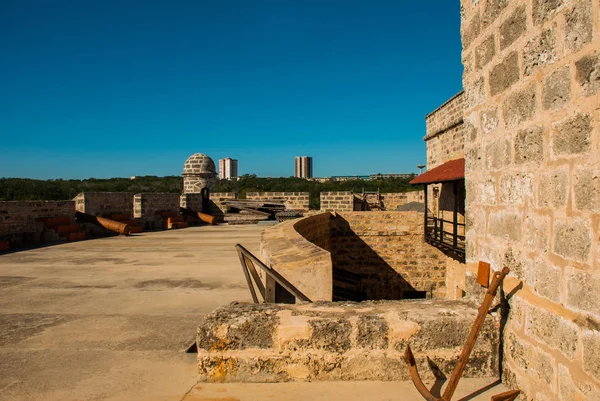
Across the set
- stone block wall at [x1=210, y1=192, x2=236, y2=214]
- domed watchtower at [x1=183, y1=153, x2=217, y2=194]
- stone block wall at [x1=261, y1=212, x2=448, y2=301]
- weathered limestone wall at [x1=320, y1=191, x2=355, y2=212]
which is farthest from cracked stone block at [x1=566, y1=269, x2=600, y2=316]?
domed watchtower at [x1=183, y1=153, x2=217, y2=194]

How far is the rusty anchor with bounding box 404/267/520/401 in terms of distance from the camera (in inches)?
84.0

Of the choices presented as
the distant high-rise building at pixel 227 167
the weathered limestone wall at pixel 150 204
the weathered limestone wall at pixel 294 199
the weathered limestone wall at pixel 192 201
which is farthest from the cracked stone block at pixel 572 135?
the distant high-rise building at pixel 227 167

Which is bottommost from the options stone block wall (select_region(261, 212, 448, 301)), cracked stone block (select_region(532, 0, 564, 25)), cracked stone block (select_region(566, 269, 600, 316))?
stone block wall (select_region(261, 212, 448, 301))

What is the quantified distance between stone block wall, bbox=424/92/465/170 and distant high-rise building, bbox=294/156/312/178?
4104 inches

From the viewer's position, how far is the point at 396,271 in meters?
12.3

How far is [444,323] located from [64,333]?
3151 millimetres

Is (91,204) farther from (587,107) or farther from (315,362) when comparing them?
(587,107)

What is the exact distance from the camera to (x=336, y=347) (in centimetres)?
253

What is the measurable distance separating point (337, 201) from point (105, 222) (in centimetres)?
838

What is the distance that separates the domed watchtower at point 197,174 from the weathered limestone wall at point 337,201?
5149 mm

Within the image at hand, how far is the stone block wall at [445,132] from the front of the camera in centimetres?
1312

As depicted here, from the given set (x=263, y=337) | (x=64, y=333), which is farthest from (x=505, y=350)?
(x=64, y=333)

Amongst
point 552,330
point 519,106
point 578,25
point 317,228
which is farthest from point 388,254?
point 578,25

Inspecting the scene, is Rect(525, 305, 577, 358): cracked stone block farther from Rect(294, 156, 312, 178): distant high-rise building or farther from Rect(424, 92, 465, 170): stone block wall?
Rect(294, 156, 312, 178): distant high-rise building
